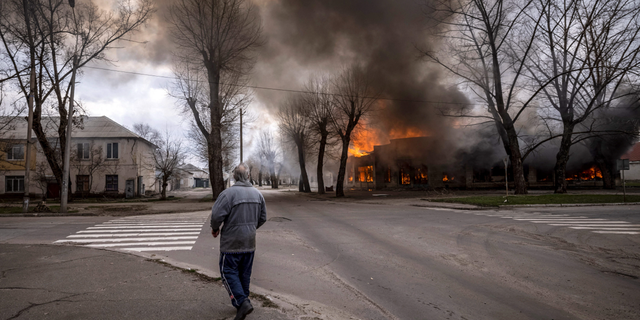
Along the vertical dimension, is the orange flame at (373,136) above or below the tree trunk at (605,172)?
above

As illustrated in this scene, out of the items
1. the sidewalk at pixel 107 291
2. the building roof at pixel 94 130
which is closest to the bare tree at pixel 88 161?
the building roof at pixel 94 130

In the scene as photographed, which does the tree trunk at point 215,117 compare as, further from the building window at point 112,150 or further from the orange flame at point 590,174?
the orange flame at point 590,174

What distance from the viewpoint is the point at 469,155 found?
32.6 m

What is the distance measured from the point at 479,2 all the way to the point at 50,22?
2447 centimetres

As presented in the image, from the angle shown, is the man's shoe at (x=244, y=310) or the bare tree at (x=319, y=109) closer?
the man's shoe at (x=244, y=310)

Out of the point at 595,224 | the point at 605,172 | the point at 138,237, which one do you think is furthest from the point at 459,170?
the point at 138,237

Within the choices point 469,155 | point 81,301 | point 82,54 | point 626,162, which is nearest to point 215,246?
point 81,301

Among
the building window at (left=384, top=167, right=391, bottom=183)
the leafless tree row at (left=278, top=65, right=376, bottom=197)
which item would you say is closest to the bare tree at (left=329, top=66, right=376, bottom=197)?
the leafless tree row at (left=278, top=65, right=376, bottom=197)

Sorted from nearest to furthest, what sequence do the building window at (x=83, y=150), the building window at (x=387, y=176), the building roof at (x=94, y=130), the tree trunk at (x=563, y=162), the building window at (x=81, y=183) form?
the tree trunk at (x=563, y=162) → the building window at (x=81, y=183) → the building window at (x=83, y=150) → the building roof at (x=94, y=130) → the building window at (x=387, y=176)

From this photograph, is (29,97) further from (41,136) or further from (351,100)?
(351,100)

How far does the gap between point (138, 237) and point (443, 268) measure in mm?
7007

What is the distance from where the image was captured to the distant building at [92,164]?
2895 centimetres

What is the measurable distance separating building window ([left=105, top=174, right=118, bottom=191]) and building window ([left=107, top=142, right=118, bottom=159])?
1766 mm

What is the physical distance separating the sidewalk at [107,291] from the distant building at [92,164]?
2727 centimetres
